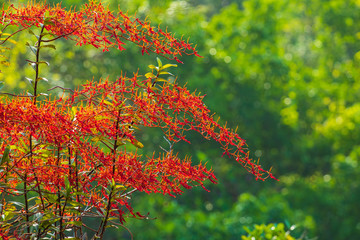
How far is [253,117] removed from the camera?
10625 millimetres

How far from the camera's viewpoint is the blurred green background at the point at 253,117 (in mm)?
8648

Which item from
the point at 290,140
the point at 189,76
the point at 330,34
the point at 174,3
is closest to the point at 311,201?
the point at 290,140

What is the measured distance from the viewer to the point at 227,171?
1017cm

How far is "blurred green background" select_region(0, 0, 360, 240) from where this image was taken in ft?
28.4

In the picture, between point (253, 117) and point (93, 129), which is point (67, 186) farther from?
point (253, 117)

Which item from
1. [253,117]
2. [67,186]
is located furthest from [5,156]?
[253,117]

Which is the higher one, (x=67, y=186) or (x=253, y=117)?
(x=67, y=186)

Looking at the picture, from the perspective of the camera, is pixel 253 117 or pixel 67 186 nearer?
pixel 67 186

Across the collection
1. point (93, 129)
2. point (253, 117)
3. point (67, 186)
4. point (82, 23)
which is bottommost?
point (253, 117)

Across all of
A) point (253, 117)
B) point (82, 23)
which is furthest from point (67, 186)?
point (253, 117)

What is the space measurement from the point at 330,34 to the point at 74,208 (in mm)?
13526

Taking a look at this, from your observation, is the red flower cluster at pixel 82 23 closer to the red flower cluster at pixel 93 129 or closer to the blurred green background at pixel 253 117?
the red flower cluster at pixel 93 129

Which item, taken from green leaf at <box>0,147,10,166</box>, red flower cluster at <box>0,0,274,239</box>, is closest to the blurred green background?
red flower cluster at <box>0,0,274,239</box>

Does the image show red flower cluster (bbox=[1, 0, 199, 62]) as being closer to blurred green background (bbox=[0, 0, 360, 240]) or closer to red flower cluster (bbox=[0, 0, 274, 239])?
red flower cluster (bbox=[0, 0, 274, 239])
